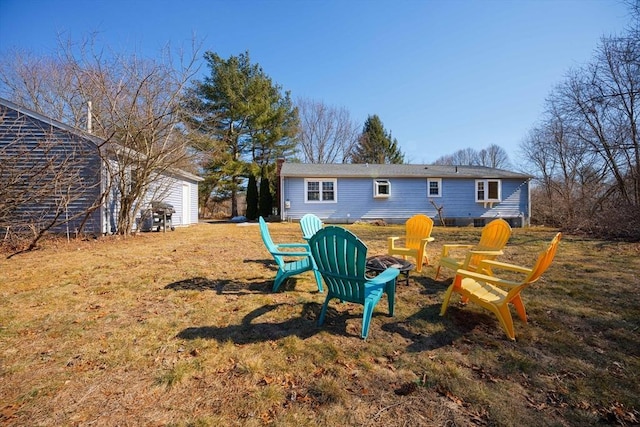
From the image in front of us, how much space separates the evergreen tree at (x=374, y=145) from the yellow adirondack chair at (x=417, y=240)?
23526 millimetres

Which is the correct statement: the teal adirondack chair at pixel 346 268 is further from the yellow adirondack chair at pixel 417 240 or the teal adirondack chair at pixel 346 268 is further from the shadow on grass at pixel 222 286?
the yellow adirondack chair at pixel 417 240

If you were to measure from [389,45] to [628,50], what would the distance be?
22.3 feet

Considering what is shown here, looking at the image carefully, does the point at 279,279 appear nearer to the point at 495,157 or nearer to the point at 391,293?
the point at 391,293

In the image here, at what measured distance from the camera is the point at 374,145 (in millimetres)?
28297

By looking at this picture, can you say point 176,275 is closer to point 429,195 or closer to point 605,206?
point 429,195

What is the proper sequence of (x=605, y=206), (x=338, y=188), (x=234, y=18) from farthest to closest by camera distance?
(x=338, y=188)
(x=605, y=206)
(x=234, y=18)

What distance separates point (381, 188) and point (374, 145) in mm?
13998

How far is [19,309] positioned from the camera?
132 inches

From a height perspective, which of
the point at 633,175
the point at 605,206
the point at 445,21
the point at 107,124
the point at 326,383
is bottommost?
the point at 326,383

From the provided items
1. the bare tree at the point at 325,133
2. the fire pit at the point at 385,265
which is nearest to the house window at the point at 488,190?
the fire pit at the point at 385,265

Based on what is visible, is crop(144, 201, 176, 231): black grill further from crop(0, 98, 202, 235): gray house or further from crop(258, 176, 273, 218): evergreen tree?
crop(258, 176, 273, 218): evergreen tree

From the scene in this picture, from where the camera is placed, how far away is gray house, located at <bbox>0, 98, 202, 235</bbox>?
6.93m

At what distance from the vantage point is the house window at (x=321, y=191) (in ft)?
50.6

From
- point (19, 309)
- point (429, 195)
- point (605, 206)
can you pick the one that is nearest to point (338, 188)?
point (429, 195)
